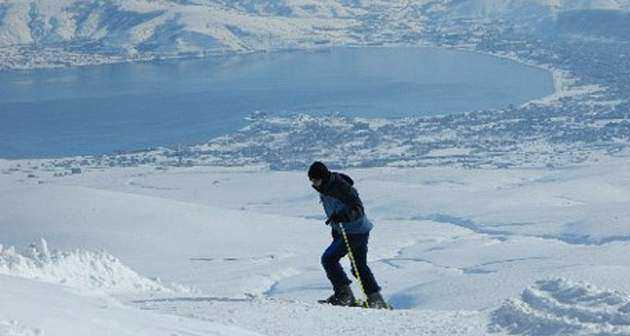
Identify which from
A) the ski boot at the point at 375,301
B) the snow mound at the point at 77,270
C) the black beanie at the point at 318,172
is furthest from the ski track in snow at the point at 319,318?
the snow mound at the point at 77,270

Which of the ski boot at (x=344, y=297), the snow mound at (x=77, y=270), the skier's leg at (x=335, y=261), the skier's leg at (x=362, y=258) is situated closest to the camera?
the skier's leg at (x=362, y=258)

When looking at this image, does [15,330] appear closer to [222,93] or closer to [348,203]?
[348,203]

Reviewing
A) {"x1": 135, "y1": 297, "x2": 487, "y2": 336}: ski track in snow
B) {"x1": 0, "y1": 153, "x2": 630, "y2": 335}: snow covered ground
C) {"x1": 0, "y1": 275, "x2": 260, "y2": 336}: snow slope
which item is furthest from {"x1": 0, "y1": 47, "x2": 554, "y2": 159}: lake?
{"x1": 0, "y1": 275, "x2": 260, "y2": 336}: snow slope

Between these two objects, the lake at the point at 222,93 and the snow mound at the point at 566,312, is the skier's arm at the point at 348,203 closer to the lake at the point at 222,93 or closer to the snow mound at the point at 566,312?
the snow mound at the point at 566,312

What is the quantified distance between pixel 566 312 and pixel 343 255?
2.21 meters

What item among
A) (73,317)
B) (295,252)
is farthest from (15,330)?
(295,252)

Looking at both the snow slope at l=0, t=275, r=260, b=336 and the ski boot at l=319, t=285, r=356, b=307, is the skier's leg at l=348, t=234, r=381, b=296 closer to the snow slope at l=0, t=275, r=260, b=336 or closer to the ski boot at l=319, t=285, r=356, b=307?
the ski boot at l=319, t=285, r=356, b=307

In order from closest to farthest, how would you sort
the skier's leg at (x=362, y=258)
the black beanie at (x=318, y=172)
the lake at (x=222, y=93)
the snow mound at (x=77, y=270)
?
the black beanie at (x=318, y=172) < the skier's leg at (x=362, y=258) < the snow mound at (x=77, y=270) < the lake at (x=222, y=93)

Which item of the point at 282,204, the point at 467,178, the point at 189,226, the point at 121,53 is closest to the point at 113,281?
the point at 189,226

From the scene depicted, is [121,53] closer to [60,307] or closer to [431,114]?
[431,114]

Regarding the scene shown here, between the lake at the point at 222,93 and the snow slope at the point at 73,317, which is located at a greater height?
the snow slope at the point at 73,317

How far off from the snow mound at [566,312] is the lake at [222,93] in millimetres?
79333

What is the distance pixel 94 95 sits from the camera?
128m

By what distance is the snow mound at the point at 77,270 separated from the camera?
11.1 metres
